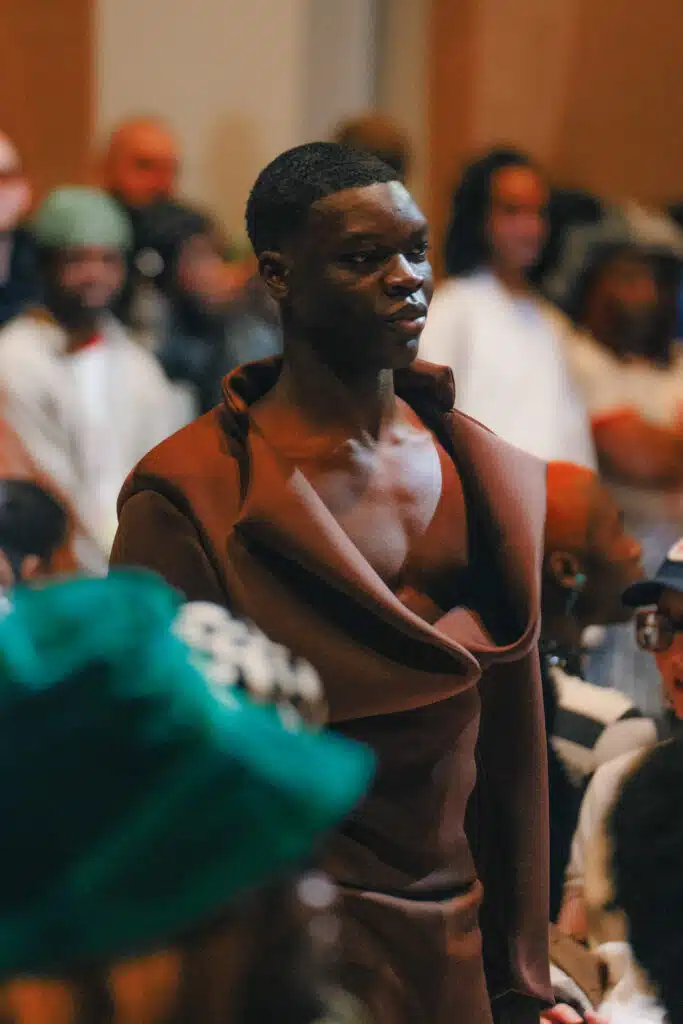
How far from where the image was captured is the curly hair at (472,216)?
376 cm

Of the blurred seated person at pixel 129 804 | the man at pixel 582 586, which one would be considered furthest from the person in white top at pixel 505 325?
the blurred seated person at pixel 129 804

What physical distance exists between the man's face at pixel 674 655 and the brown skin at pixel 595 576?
0.07 m

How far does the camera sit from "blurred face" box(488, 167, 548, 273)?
3736 mm

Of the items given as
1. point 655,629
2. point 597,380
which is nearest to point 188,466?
point 655,629

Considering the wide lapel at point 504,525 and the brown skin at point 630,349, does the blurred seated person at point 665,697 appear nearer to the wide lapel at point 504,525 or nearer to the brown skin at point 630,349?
the wide lapel at point 504,525

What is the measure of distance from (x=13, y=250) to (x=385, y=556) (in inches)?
97.6

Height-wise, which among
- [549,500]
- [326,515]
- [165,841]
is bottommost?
[549,500]

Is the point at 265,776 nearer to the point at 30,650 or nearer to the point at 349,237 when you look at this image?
the point at 30,650

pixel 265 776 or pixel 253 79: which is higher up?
pixel 265 776

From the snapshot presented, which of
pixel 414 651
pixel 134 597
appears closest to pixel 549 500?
pixel 414 651

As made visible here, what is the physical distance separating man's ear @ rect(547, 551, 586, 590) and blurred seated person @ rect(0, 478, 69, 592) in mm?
718

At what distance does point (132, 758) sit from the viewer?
0.86 meters

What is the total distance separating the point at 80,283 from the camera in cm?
350

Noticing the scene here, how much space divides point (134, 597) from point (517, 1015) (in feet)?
3.11
